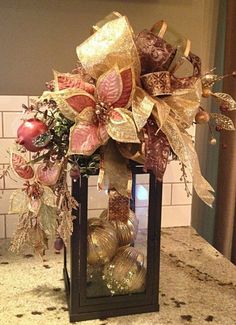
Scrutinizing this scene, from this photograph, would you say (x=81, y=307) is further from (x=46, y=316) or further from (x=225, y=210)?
(x=225, y=210)

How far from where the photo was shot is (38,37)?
1.15 m

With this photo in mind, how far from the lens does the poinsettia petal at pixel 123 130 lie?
25.8 inches

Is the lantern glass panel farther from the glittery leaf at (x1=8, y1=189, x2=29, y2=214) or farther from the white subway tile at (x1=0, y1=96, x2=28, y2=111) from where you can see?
the white subway tile at (x1=0, y1=96, x2=28, y2=111)

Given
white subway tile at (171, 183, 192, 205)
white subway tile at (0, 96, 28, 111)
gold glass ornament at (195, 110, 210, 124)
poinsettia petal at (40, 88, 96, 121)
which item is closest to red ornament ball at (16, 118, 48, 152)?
poinsettia petal at (40, 88, 96, 121)

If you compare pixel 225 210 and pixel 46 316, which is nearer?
pixel 46 316

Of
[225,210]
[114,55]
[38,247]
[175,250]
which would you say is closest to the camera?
[114,55]

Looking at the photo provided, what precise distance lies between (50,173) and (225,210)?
0.81m

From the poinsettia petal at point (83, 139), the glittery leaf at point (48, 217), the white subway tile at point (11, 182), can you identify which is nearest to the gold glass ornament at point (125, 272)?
the glittery leaf at point (48, 217)

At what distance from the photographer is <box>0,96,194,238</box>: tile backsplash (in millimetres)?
827

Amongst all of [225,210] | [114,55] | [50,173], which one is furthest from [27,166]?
[225,210]

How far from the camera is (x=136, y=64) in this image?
690 millimetres

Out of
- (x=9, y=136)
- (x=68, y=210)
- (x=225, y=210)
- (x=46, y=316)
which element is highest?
(x=9, y=136)

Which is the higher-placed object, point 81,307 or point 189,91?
point 189,91

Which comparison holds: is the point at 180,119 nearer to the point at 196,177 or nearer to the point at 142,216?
the point at 196,177
